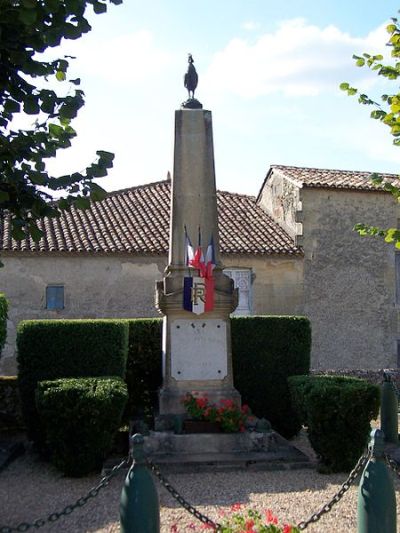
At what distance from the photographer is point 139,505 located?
4004mm

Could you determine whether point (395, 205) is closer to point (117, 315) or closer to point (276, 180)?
point (276, 180)

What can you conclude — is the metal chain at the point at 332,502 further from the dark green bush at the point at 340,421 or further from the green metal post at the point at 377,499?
the dark green bush at the point at 340,421

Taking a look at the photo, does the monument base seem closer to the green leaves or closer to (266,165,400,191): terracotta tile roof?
the green leaves

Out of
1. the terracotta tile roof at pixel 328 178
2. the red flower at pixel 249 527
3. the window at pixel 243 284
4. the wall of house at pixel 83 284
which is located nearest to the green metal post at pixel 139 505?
the red flower at pixel 249 527

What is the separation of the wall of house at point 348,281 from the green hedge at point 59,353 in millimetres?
10383

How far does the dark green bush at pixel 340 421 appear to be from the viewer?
24.8ft

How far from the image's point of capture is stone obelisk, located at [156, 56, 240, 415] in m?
8.76

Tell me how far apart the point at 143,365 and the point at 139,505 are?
21.5 feet

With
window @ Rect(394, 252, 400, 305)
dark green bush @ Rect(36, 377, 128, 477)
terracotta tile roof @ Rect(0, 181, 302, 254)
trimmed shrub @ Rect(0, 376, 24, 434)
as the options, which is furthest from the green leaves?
window @ Rect(394, 252, 400, 305)

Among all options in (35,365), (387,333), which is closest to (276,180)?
(387,333)

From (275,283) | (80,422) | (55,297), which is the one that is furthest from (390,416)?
(55,297)

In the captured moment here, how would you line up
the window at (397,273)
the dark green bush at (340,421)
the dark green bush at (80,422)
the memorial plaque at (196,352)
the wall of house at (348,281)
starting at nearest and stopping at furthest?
the dark green bush at (80,422) < the dark green bush at (340,421) < the memorial plaque at (196,352) < the wall of house at (348,281) < the window at (397,273)

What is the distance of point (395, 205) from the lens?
1953cm

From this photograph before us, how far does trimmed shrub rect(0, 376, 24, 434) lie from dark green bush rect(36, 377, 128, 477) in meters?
3.77
